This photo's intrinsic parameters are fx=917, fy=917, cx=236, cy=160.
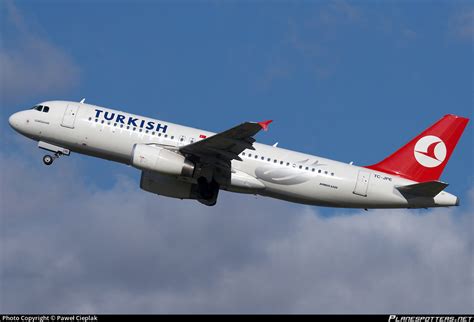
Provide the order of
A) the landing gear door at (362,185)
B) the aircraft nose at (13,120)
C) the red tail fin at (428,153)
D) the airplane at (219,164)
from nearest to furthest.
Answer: the airplane at (219,164)
the landing gear door at (362,185)
the red tail fin at (428,153)
the aircraft nose at (13,120)

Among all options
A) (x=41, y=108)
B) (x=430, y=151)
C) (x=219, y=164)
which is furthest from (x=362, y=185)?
(x=41, y=108)

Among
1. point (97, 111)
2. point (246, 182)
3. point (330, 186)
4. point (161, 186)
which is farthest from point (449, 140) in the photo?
point (97, 111)

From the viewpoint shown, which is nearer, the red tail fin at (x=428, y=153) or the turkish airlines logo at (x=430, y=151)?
the red tail fin at (x=428, y=153)

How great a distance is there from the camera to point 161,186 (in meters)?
56.8

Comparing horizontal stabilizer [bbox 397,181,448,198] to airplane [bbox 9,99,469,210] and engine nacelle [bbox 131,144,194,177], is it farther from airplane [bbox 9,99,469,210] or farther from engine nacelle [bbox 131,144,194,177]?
engine nacelle [bbox 131,144,194,177]

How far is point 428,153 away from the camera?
56781 millimetres

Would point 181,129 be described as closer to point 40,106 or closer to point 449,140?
point 40,106

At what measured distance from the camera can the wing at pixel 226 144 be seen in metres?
50.3

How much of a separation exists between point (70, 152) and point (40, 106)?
377 cm

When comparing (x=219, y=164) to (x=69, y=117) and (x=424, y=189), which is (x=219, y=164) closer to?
(x=69, y=117)

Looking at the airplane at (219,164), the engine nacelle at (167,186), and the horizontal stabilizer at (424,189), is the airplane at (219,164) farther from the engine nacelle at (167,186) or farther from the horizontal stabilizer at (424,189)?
the engine nacelle at (167,186)

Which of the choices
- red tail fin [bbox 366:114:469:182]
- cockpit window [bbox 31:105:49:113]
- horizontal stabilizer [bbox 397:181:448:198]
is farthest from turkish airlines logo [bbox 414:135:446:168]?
cockpit window [bbox 31:105:49:113]

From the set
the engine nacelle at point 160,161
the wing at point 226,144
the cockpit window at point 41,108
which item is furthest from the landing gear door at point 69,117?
the wing at point 226,144

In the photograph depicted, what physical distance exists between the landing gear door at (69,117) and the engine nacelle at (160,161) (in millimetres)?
4841
